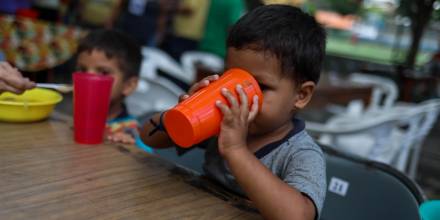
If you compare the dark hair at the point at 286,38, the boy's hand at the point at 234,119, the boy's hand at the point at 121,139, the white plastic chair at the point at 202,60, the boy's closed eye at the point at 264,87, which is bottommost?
the white plastic chair at the point at 202,60

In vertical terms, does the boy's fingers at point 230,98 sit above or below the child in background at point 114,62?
above

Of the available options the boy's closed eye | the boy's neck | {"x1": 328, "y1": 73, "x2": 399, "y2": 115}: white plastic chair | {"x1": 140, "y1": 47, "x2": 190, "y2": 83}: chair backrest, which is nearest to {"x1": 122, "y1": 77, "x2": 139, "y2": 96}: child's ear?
the boy's neck

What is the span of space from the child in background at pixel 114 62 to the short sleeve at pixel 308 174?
34.6 inches

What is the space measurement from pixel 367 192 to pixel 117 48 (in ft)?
3.93

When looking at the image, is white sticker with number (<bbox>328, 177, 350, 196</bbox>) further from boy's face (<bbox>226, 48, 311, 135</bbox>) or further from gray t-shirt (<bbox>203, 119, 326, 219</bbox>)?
boy's face (<bbox>226, 48, 311, 135</bbox>)

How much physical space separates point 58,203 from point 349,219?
33.3 inches

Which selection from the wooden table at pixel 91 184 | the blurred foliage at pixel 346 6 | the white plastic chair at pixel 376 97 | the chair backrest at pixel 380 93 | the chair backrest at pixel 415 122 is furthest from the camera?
the blurred foliage at pixel 346 6

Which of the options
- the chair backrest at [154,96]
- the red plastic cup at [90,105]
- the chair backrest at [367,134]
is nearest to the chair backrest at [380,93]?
the chair backrest at [367,134]

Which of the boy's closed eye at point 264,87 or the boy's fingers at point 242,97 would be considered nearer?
the boy's fingers at point 242,97

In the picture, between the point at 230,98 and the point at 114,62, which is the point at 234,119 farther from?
the point at 114,62

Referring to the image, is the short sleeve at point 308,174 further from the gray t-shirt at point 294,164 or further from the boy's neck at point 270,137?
the boy's neck at point 270,137

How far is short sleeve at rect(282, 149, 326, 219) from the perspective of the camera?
880 mm

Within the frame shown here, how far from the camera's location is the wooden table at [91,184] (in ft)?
2.61

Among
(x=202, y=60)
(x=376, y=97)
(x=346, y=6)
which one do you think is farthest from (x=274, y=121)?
(x=346, y=6)
